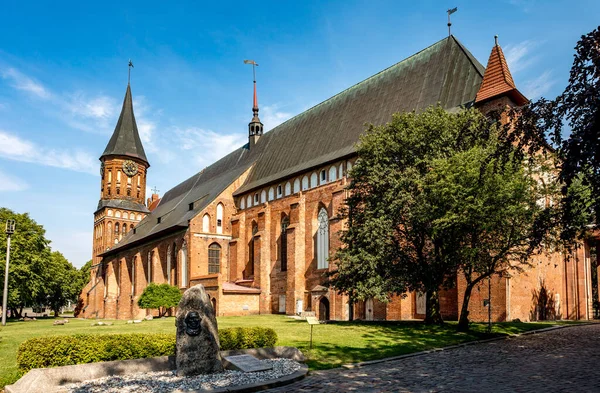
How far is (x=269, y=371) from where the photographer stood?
1073 centimetres

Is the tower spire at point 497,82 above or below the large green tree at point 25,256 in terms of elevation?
above

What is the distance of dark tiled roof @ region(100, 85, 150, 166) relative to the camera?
6644 centimetres

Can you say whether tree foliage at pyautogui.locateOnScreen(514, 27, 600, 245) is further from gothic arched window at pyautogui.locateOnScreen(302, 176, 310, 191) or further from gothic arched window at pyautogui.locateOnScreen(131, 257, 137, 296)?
gothic arched window at pyautogui.locateOnScreen(131, 257, 137, 296)

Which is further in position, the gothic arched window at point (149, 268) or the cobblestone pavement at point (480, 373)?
the gothic arched window at point (149, 268)

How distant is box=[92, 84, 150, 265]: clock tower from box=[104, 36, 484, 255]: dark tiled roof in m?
15.4

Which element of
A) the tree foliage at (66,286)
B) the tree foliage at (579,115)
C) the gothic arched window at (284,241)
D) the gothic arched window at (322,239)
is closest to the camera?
the tree foliage at (579,115)

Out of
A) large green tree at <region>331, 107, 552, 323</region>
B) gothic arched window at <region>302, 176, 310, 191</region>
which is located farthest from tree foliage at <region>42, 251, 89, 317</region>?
large green tree at <region>331, 107, 552, 323</region>

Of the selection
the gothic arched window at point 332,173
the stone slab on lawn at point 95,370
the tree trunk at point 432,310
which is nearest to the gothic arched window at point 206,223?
the gothic arched window at point 332,173

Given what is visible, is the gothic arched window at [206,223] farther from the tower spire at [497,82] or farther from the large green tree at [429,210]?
the tower spire at [497,82]

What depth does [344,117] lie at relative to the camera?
37188 millimetres

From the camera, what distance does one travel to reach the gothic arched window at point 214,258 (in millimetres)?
41594

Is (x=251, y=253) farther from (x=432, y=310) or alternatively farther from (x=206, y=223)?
(x=432, y=310)

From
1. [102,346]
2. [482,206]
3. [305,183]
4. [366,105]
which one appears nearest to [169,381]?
[102,346]

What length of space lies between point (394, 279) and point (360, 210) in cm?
401
